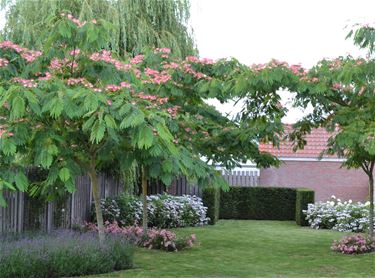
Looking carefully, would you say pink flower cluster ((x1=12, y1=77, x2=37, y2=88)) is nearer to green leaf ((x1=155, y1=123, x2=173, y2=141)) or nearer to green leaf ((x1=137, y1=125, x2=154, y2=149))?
green leaf ((x1=137, y1=125, x2=154, y2=149))

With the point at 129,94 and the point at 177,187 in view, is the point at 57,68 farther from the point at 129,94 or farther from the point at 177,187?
the point at 177,187

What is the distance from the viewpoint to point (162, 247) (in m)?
14.7

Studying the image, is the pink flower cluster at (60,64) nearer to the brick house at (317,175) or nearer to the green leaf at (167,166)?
the green leaf at (167,166)

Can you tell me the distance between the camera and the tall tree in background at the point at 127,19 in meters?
17.3

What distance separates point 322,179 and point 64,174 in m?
20.2

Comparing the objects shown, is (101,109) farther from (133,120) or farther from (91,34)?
(91,34)

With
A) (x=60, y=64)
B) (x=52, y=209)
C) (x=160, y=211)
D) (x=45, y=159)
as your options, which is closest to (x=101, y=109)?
(x=45, y=159)

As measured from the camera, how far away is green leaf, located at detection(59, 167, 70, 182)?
9.34 meters

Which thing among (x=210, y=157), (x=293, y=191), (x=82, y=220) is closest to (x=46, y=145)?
(x=210, y=157)

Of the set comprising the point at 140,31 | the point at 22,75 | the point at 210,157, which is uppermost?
the point at 140,31

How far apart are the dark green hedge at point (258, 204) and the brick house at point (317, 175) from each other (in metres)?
2.66

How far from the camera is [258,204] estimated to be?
2514 cm

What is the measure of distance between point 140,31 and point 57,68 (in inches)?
332

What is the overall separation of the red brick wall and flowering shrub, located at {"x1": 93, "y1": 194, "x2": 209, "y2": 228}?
6.75 meters
